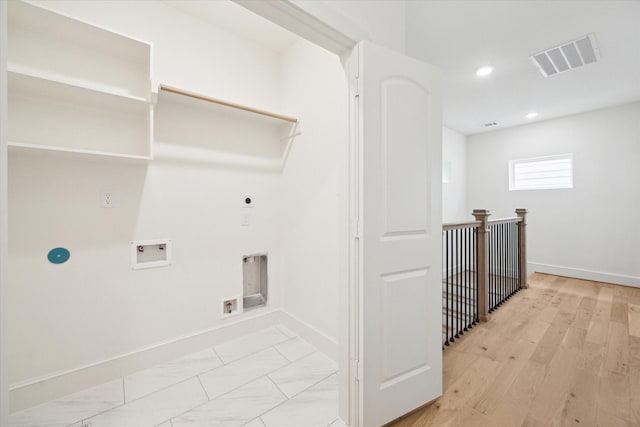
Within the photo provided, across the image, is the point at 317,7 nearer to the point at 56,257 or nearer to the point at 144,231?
the point at 144,231

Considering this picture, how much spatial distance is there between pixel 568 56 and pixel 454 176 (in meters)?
2.87

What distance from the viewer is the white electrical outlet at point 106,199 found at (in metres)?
1.84

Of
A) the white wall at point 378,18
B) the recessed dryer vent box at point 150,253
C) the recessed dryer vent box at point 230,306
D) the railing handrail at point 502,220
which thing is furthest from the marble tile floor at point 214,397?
the railing handrail at point 502,220

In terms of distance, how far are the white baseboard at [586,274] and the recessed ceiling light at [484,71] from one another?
367 centimetres

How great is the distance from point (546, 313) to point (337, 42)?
3.56 meters

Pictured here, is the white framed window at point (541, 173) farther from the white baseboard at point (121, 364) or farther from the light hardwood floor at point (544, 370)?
the white baseboard at point (121, 364)

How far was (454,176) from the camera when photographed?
5.38 metres

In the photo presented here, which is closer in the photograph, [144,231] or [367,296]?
[367,296]

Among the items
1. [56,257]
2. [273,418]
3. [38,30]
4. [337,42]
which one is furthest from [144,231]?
[337,42]

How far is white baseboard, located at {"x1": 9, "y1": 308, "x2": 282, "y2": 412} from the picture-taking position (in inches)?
63.0

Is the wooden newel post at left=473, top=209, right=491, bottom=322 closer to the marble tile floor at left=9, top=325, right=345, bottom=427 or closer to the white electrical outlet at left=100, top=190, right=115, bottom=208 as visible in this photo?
the marble tile floor at left=9, top=325, right=345, bottom=427

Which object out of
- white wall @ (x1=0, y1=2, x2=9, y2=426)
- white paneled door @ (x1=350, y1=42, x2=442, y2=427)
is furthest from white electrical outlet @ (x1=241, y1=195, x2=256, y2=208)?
white wall @ (x1=0, y1=2, x2=9, y2=426)

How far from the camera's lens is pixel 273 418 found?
5.01ft

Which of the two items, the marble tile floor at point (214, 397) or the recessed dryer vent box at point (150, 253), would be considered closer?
the marble tile floor at point (214, 397)
